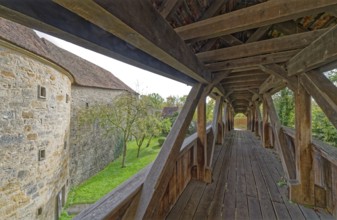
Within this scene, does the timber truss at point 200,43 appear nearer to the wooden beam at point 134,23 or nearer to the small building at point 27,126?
the wooden beam at point 134,23

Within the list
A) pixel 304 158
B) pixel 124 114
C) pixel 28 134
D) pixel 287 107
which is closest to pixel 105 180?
pixel 124 114

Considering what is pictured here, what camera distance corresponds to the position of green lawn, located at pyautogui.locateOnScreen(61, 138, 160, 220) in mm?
9086

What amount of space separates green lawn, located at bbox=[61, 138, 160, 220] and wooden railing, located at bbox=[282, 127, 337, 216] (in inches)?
352

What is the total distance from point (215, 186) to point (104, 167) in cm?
1215

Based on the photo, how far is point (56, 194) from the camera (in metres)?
7.19

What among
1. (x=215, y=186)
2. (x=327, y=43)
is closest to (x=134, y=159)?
(x=215, y=186)

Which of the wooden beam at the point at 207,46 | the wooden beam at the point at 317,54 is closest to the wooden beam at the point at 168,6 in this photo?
the wooden beam at the point at 207,46

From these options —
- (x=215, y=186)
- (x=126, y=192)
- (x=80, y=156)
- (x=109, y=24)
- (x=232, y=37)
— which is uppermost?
(x=232, y=37)

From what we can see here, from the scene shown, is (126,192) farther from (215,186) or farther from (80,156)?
(80,156)

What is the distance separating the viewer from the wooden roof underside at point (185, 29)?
2.60 feet

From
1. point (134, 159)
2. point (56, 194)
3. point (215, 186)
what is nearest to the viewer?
point (215, 186)

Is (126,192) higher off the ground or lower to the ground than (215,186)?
higher

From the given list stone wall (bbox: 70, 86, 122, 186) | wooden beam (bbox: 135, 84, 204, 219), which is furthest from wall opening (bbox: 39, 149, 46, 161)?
wooden beam (bbox: 135, 84, 204, 219)

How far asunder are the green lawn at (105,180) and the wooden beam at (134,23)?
9305 mm
